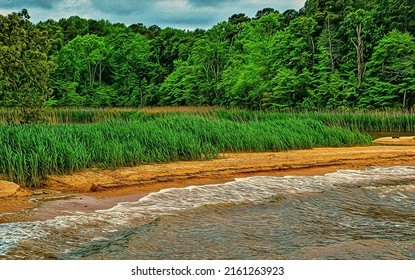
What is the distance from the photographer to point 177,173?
33.4 ft

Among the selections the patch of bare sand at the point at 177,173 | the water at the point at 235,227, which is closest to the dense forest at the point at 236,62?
the patch of bare sand at the point at 177,173

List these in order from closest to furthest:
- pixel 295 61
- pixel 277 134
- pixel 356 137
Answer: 1. pixel 277 134
2. pixel 356 137
3. pixel 295 61

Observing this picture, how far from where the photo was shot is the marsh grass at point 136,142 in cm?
942

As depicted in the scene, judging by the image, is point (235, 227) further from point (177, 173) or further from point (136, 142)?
point (136, 142)

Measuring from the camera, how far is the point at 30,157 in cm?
939

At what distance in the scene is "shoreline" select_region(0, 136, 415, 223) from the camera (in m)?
7.71

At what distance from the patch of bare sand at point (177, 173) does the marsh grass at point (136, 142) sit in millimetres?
343

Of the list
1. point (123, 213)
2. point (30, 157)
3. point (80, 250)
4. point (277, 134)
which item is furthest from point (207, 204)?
point (277, 134)

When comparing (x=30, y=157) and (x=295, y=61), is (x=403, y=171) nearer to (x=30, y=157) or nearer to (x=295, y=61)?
(x=30, y=157)

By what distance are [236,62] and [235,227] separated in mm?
47170

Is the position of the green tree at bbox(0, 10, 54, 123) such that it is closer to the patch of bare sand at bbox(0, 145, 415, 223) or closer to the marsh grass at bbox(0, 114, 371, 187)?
the marsh grass at bbox(0, 114, 371, 187)

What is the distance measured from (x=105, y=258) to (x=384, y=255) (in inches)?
118

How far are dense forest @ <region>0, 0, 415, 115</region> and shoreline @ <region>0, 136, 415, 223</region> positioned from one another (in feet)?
23.0

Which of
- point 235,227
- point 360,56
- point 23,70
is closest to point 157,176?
point 235,227
